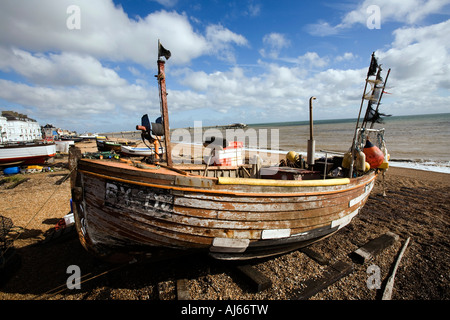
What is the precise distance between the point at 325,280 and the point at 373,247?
76.1 inches

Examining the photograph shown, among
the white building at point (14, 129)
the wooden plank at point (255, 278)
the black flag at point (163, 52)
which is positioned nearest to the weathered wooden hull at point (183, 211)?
the wooden plank at point (255, 278)

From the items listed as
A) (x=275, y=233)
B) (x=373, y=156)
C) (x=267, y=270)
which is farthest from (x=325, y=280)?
(x=373, y=156)

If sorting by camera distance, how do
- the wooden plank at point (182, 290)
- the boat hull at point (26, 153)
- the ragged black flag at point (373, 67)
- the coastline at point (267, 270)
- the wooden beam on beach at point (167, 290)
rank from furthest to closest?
the boat hull at point (26, 153) < the ragged black flag at point (373, 67) < the coastline at point (267, 270) < the wooden beam on beach at point (167, 290) < the wooden plank at point (182, 290)

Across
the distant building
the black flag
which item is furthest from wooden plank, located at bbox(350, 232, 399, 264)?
the distant building

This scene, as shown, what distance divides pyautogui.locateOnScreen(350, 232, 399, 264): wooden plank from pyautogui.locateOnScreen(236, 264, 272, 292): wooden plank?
2.28 metres

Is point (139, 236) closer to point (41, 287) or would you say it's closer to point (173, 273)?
point (173, 273)

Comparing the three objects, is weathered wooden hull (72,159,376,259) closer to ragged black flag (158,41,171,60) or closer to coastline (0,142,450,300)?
coastline (0,142,450,300)

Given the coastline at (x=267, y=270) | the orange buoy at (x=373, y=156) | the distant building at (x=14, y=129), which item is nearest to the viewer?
the coastline at (x=267, y=270)

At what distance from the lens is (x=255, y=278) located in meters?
3.70

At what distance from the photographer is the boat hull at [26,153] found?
47.4 ft

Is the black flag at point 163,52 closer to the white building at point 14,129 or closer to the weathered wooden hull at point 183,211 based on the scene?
the weathered wooden hull at point 183,211

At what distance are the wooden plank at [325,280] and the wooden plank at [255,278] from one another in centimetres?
51

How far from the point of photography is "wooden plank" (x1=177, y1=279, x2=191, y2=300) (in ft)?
11.1
